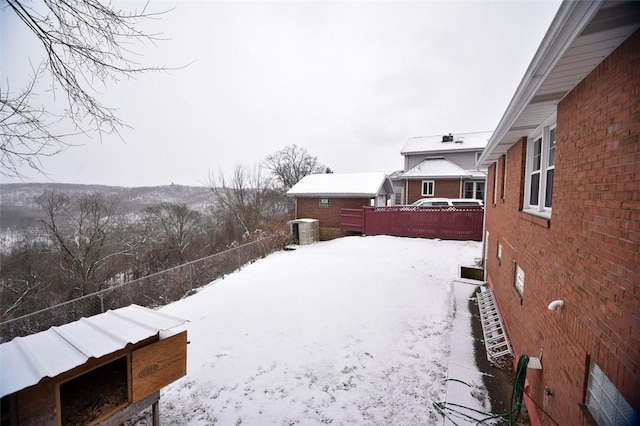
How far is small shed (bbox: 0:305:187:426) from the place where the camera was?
2.28m

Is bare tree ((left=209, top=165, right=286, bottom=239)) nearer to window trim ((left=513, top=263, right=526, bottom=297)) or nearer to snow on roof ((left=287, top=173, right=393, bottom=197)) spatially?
snow on roof ((left=287, top=173, right=393, bottom=197))

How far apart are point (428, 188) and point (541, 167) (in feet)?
67.9

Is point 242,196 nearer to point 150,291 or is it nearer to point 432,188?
point 150,291

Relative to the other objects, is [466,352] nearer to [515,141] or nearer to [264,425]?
[264,425]

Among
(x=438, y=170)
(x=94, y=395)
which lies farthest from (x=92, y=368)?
(x=438, y=170)

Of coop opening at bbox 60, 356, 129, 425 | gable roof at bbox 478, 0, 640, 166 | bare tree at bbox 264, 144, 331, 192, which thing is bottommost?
coop opening at bbox 60, 356, 129, 425

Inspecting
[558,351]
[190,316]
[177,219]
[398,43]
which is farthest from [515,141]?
[177,219]

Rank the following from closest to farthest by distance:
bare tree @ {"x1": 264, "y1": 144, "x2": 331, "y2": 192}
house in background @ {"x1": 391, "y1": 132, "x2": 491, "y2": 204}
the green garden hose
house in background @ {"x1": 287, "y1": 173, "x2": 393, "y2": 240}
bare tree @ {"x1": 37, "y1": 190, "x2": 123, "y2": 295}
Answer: the green garden hose
bare tree @ {"x1": 37, "y1": 190, "x2": 123, "y2": 295}
house in background @ {"x1": 287, "y1": 173, "x2": 393, "y2": 240}
house in background @ {"x1": 391, "y1": 132, "x2": 491, "y2": 204}
bare tree @ {"x1": 264, "y1": 144, "x2": 331, "y2": 192}

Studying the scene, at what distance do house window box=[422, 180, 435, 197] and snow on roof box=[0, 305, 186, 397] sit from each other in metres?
23.4

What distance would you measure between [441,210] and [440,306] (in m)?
8.84

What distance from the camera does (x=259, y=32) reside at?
6.71 m

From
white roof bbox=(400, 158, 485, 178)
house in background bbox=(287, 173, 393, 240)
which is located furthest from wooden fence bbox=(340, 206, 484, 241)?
white roof bbox=(400, 158, 485, 178)

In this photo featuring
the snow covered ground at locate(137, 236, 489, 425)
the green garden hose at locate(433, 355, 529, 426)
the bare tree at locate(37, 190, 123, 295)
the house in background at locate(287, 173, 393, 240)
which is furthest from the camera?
the house in background at locate(287, 173, 393, 240)

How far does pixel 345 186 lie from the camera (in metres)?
18.6
